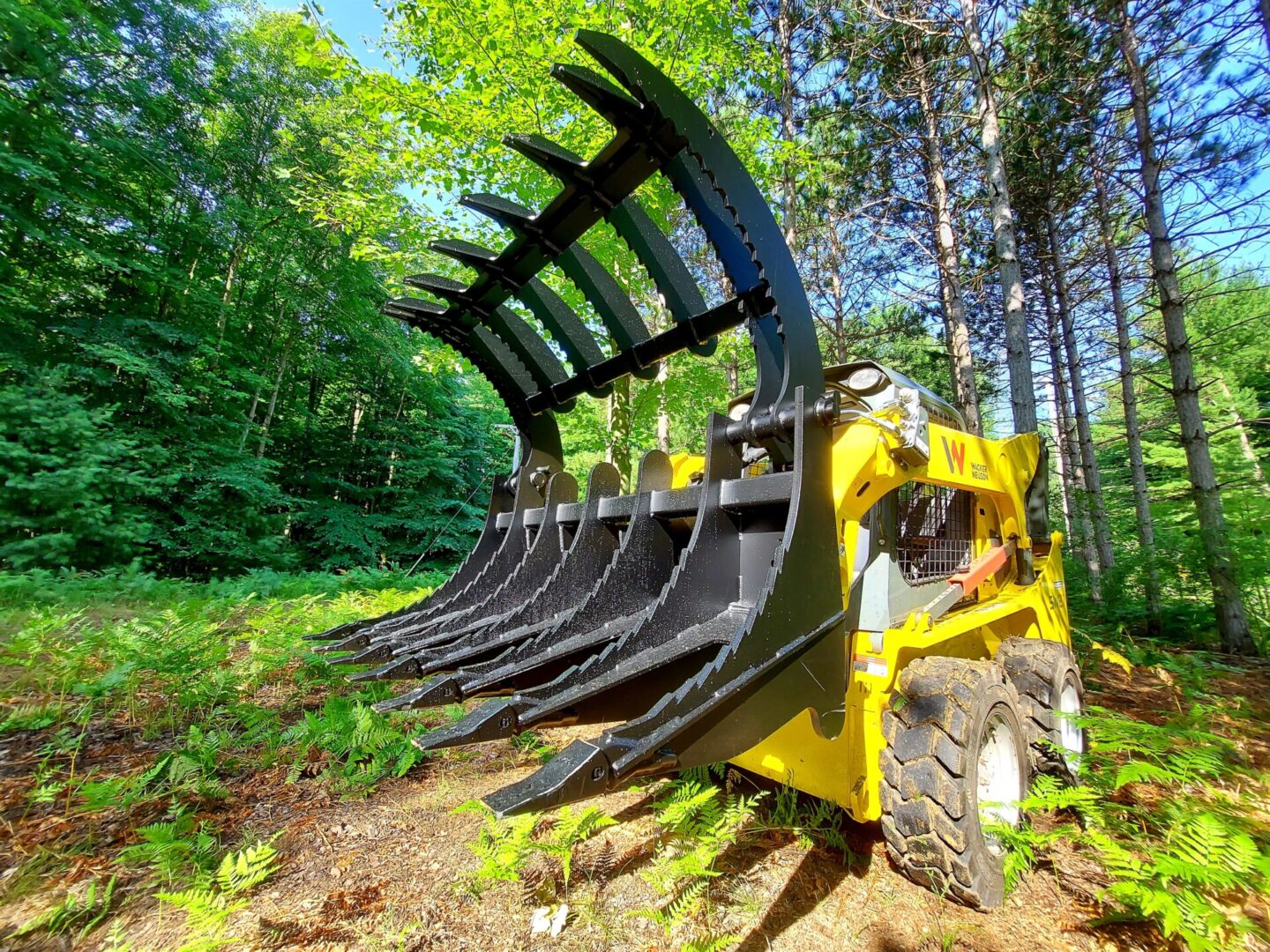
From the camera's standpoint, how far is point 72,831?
2.22m

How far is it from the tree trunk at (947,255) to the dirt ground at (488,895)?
297 inches

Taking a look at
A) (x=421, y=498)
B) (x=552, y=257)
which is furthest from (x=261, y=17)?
(x=552, y=257)

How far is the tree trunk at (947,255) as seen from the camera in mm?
8727

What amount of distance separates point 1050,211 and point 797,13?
6228mm

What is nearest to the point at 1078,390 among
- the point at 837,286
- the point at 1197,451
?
the point at 837,286

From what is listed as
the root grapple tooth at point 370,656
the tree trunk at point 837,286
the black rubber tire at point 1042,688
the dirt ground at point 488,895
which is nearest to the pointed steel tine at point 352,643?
the root grapple tooth at point 370,656

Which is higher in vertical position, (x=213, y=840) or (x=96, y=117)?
(x=96, y=117)

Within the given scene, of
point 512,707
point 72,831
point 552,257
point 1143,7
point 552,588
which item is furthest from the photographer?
point 1143,7

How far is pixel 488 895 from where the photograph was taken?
82.8 inches

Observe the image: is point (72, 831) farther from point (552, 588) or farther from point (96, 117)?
point (96, 117)

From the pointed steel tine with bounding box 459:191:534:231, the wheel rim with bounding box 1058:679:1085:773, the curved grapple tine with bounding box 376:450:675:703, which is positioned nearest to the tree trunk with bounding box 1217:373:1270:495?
the wheel rim with bounding box 1058:679:1085:773

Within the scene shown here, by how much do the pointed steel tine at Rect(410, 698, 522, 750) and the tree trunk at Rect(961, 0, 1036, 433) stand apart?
22.5 feet

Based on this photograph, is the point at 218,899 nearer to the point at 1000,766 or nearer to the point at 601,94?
the point at 601,94

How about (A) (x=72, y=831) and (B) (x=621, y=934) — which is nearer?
(B) (x=621, y=934)
